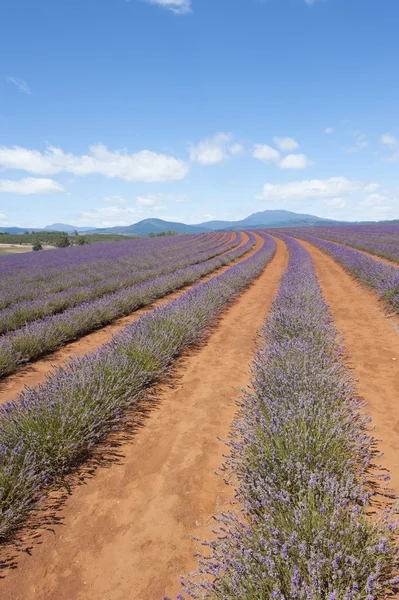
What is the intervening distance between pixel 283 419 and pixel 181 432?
1.07 m

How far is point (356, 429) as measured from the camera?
7.40 ft

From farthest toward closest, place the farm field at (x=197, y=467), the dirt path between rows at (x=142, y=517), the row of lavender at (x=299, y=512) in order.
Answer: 1. the dirt path between rows at (x=142, y=517)
2. the farm field at (x=197, y=467)
3. the row of lavender at (x=299, y=512)

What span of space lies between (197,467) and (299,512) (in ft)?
3.56

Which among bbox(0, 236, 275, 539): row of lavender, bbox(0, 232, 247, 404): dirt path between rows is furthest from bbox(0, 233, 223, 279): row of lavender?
bbox(0, 236, 275, 539): row of lavender

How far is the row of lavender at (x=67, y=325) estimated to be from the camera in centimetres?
451

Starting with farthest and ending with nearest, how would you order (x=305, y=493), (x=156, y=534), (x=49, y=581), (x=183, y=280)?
(x=183, y=280)
(x=156, y=534)
(x=305, y=493)
(x=49, y=581)

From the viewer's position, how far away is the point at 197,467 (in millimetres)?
2393

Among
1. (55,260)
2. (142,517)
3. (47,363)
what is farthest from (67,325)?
(55,260)

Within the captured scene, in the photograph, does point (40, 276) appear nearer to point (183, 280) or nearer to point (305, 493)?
point (183, 280)

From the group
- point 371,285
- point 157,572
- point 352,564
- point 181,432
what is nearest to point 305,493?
point 352,564

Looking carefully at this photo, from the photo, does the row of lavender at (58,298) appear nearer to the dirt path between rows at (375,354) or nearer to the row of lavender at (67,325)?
the row of lavender at (67,325)

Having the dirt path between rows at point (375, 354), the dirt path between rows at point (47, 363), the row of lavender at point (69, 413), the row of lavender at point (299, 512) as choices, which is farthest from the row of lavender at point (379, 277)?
the dirt path between rows at point (47, 363)

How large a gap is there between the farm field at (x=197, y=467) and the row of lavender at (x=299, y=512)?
1 centimetres

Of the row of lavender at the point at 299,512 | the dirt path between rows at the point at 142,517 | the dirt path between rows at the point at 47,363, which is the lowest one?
the dirt path between rows at the point at 142,517
